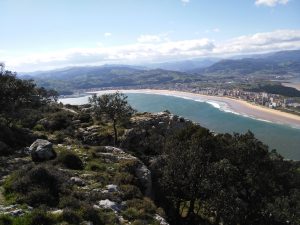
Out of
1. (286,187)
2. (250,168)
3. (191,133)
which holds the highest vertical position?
(191,133)

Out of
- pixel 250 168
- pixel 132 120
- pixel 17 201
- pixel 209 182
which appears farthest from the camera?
pixel 132 120

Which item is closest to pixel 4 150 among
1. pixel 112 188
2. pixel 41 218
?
pixel 112 188

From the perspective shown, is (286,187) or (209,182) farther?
(286,187)

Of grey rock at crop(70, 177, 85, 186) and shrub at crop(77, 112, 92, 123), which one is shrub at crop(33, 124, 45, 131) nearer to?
shrub at crop(77, 112, 92, 123)

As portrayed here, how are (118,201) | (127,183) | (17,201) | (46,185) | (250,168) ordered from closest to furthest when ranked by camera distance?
(17,201) < (46,185) < (118,201) < (127,183) < (250,168)

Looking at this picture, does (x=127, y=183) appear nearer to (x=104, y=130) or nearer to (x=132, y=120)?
(x=104, y=130)

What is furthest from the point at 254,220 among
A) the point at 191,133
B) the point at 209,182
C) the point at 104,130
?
the point at 104,130

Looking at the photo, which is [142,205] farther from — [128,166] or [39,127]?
[39,127]

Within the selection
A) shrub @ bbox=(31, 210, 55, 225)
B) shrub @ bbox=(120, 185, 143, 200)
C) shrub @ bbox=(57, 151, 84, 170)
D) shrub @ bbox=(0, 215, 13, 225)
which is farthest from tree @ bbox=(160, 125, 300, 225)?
shrub @ bbox=(0, 215, 13, 225)
